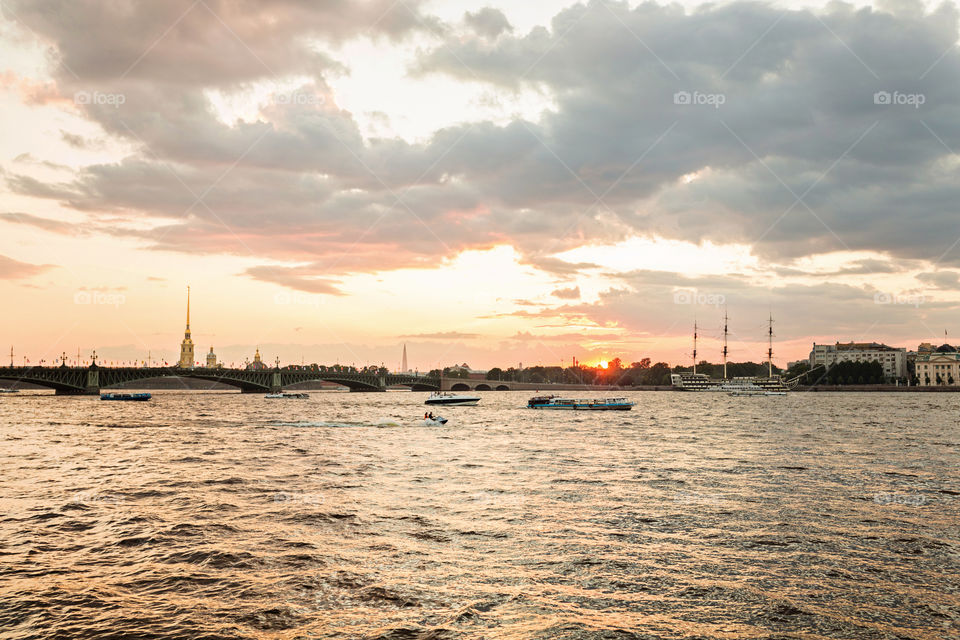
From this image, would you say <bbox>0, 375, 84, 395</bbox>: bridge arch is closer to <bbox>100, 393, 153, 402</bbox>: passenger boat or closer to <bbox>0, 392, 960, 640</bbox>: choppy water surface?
<bbox>100, 393, 153, 402</bbox>: passenger boat

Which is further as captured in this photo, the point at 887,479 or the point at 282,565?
the point at 887,479

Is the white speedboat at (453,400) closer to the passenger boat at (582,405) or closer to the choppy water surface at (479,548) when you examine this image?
the passenger boat at (582,405)

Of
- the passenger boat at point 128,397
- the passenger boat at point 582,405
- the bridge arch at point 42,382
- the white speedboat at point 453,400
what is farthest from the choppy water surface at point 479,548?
the passenger boat at point 128,397

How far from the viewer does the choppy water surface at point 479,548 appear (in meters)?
15.2

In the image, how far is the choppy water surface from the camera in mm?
15234

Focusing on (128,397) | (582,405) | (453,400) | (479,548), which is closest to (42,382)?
(128,397)

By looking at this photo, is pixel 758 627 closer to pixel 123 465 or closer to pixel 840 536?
pixel 840 536

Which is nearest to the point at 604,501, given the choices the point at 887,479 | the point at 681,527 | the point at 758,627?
the point at 681,527

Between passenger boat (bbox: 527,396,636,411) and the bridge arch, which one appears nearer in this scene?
passenger boat (bbox: 527,396,636,411)

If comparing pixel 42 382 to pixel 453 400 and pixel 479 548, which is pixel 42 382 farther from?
pixel 479 548

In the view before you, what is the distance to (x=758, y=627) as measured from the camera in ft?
48.6

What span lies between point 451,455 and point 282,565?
101 ft

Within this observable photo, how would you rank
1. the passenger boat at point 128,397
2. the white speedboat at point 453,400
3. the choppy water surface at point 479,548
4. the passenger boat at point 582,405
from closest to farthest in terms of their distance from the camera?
the choppy water surface at point 479,548 < the passenger boat at point 582,405 < the white speedboat at point 453,400 < the passenger boat at point 128,397

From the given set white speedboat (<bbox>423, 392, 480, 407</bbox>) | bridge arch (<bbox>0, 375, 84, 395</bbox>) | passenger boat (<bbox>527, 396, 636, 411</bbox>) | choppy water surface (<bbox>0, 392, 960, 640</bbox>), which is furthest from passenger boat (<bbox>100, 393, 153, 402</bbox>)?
choppy water surface (<bbox>0, 392, 960, 640</bbox>)
